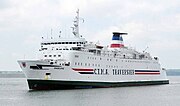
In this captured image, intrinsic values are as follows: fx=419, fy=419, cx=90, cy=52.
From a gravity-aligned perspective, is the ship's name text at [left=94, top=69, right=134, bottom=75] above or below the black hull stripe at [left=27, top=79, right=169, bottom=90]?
above

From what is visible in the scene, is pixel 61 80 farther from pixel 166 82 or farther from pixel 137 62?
pixel 166 82

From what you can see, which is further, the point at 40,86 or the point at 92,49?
the point at 92,49

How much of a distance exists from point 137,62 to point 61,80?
60.5 ft

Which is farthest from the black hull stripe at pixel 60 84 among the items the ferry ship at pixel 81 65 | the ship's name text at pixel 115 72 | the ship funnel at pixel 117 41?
the ship funnel at pixel 117 41

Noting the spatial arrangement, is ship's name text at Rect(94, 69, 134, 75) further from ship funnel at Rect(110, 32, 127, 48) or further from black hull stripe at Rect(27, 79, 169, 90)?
ship funnel at Rect(110, 32, 127, 48)

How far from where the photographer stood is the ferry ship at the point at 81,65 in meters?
47.2

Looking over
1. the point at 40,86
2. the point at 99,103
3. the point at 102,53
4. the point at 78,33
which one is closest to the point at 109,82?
the point at 102,53

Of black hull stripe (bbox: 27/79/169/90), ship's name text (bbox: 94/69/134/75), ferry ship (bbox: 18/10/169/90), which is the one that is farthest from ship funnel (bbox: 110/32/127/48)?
black hull stripe (bbox: 27/79/169/90)

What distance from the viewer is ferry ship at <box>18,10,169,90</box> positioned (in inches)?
1858

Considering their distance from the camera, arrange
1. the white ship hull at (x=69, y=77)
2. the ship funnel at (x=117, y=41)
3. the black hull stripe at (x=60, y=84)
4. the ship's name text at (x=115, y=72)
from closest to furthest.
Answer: the white ship hull at (x=69, y=77)
the black hull stripe at (x=60, y=84)
the ship's name text at (x=115, y=72)
the ship funnel at (x=117, y=41)

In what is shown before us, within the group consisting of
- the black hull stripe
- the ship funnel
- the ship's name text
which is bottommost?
the black hull stripe

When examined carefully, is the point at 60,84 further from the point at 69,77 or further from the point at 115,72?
the point at 115,72

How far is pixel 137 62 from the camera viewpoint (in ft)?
207

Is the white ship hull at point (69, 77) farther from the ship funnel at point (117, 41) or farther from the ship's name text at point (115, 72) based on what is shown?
the ship funnel at point (117, 41)
